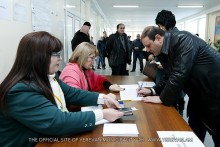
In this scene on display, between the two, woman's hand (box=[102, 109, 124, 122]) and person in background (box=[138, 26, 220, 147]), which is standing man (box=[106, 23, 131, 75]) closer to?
person in background (box=[138, 26, 220, 147])

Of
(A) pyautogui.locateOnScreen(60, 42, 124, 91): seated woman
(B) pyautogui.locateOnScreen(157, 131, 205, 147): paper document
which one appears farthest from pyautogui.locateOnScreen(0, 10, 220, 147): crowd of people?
(B) pyautogui.locateOnScreen(157, 131, 205, 147): paper document

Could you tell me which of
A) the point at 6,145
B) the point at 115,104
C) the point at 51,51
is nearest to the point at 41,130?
the point at 6,145

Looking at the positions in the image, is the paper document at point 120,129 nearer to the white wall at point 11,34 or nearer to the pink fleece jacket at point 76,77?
the pink fleece jacket at point 76,77

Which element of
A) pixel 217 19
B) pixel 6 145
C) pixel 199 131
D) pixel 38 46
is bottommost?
pixel 199 131

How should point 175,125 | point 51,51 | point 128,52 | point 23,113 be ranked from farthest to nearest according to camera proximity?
1. point 128,52
2. point 175,125
3. point 51,51
4. point 23,113

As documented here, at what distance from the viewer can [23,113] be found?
98 cm

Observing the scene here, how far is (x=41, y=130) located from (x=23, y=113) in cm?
11

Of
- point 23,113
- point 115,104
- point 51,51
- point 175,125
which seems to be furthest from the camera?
point 115,104

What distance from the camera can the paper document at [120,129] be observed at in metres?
1.12

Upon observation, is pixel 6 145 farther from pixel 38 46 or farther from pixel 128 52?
pixel 128 52

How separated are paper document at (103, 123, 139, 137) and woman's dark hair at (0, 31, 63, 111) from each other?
328mm

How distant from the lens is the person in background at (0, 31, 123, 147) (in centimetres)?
98

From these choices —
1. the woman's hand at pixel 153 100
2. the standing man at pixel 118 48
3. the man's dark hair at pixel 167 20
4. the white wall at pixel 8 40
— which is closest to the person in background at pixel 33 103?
the woman's hand at pixel 153 100

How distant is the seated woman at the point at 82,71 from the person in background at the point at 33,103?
69 cm
